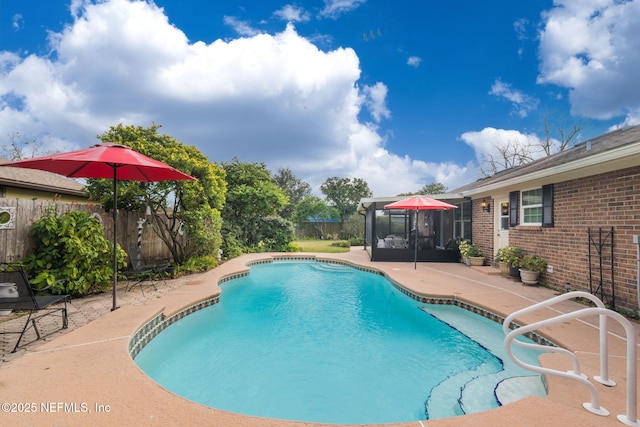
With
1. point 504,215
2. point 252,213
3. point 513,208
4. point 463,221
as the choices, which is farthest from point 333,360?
point 252,213

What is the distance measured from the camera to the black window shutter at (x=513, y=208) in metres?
8.98

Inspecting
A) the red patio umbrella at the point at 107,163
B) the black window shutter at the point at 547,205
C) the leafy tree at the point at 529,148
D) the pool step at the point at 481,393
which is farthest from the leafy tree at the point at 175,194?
the leafy tree at the point at 529,148

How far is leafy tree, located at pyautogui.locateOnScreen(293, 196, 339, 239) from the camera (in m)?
25.4

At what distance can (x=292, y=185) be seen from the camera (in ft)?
132

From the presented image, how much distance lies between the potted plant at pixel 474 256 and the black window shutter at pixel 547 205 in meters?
3.43

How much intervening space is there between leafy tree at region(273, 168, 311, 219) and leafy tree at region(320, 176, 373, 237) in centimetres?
927

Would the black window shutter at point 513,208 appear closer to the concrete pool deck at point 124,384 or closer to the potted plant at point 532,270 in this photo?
the potted plant at point 532,270

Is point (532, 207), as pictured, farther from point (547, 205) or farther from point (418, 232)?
point (418, 232)

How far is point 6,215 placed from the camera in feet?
18.2

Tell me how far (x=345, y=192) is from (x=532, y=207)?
21.1m

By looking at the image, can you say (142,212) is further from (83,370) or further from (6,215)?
(83,370)

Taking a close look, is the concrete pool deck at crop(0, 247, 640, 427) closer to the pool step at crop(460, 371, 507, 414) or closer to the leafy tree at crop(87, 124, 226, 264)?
the pool step at crop(460, 371, 507, 414)

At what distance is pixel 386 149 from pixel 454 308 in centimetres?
1528

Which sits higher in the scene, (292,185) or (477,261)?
(292,185)
